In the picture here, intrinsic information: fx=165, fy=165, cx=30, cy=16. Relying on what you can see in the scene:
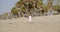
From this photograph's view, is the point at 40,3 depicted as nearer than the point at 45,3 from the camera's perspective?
Yes

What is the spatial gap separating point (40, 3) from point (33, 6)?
7.62ft

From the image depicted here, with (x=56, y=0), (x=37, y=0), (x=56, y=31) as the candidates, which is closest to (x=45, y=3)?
(x=56, y=0)

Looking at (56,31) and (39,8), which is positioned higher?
(56,31)

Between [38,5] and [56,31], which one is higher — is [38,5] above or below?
below

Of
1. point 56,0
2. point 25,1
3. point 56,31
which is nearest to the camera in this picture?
point 56,31

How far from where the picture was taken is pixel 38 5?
42.4 m

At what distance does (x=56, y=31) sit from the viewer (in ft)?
34.6

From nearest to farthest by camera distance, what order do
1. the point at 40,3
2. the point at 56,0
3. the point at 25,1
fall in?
the point at 25,1, the point at 40,3, the point at 56,0

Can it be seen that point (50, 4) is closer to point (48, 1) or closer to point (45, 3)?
point (48, 1)

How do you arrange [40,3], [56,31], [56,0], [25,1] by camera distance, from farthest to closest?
[56,0], [40,3], [25,1], [56,31]

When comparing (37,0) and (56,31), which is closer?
(56,31)

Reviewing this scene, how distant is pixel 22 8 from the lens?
1763 inches

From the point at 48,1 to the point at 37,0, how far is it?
3964 mm

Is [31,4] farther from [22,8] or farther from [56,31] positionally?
[56,31]
